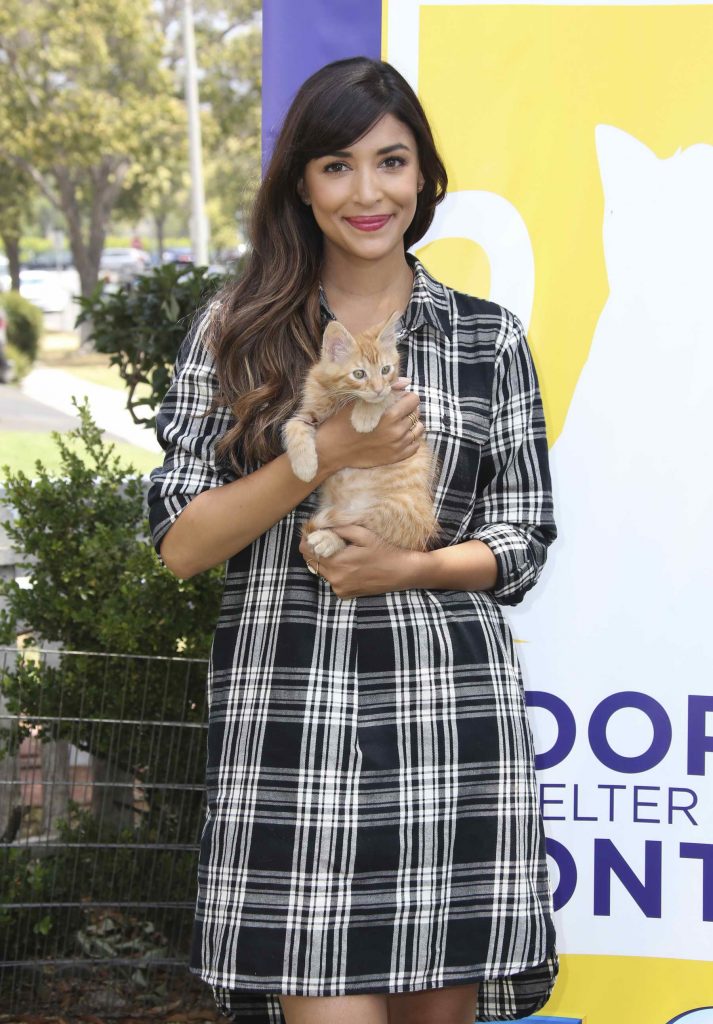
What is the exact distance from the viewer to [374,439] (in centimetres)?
203

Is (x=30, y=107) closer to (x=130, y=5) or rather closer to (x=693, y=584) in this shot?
(x=130, y=5)

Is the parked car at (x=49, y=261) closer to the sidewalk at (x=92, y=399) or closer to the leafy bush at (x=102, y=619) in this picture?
the sidewalk at (x=92, y=399)

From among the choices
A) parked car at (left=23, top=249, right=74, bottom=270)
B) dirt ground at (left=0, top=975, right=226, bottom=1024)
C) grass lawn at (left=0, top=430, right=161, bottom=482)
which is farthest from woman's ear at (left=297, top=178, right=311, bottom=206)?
parked car at (left=23, top=249, right=74, bottom=270)

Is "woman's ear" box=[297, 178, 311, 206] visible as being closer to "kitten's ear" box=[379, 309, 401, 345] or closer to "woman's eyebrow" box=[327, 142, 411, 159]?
"woman's eyebrow" box=[327, 142, 411, 159]

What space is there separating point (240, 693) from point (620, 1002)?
1482mm

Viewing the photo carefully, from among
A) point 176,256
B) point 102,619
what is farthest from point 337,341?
point 176,256

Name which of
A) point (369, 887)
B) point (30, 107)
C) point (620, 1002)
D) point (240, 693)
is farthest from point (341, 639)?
point (30, 107)

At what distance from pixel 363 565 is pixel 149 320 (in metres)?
2.22

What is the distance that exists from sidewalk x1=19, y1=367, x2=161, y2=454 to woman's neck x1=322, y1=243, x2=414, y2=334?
33.7 feet

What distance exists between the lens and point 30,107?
2338 centimetres

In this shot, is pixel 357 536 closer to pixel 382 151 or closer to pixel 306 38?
pixel 382 151

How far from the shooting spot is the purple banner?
2742mm

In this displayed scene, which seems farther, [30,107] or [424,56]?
[30,107]

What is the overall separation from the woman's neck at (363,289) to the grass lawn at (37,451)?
8814 millimetres
